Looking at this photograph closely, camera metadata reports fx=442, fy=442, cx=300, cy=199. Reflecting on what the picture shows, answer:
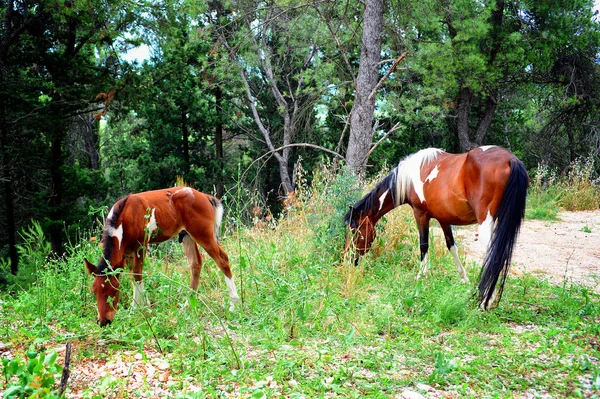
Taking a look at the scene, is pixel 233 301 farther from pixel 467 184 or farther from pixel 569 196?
pixel 569 196

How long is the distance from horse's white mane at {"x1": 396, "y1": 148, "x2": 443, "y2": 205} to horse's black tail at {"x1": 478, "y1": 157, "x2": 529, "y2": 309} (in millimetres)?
1253

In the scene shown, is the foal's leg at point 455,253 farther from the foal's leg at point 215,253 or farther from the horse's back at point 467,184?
the foal's leg at point 215,253

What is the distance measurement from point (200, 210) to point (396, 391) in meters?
2.49

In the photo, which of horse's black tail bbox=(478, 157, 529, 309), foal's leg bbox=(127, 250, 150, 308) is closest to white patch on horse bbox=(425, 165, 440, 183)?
horse's black tail bbox=(478, 157, 529, 309)

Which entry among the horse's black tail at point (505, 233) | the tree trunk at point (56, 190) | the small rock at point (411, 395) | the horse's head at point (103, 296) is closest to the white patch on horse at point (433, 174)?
the horse's black tail at point (505, 233)

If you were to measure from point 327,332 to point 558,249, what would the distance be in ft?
18.4

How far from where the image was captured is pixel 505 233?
4.03 metres

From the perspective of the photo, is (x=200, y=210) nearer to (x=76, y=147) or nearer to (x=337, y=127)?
(x=76, y=147)

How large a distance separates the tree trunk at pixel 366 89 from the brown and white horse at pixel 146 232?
3251mm

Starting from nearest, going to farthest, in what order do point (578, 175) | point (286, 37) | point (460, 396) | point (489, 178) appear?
point (460, 396) < point (489, 178) < point (578, 175) < point (286, 37)

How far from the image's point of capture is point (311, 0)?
7254 millimetres

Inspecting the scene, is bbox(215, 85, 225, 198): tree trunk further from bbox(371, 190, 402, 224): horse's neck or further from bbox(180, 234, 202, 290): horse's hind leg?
bbox(180, 234, 202, 290): horse's hind leg

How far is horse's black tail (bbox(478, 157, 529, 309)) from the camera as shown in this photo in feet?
13.1

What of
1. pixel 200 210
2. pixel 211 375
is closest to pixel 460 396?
pixel 211 375
